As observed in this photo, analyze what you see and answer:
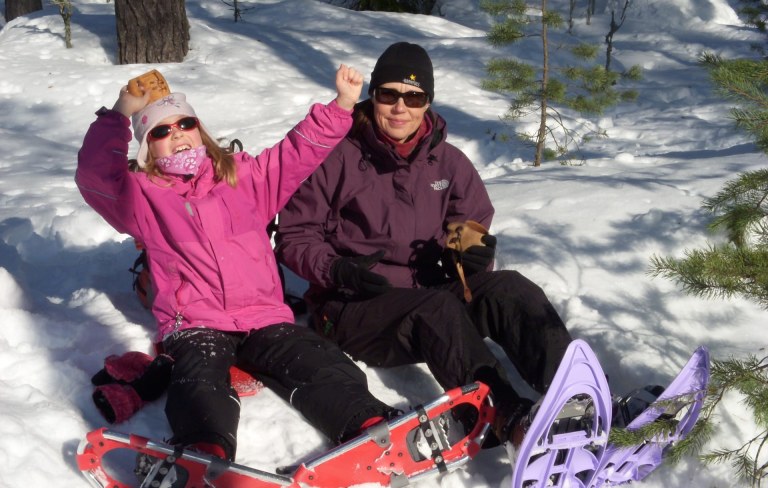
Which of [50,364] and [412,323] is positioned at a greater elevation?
[412,323]

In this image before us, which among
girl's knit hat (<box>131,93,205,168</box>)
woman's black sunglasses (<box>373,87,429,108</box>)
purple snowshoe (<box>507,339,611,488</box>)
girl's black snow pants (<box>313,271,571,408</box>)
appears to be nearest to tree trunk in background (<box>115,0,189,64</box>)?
girl's knit hat (<box>131,93,205,168</box>)

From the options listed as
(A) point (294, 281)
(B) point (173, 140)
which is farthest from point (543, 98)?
(B) point (173, 140)

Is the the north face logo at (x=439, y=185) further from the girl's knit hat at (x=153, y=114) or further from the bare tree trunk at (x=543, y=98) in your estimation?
the bare tree trunk at (x=543, y=98)

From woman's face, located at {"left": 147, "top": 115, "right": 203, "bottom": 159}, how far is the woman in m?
0.53

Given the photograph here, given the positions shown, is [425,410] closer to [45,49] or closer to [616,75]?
[616,75]

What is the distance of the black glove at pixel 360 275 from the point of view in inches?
128

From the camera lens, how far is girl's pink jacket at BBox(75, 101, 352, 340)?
3.28 m

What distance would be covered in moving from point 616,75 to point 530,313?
471cm

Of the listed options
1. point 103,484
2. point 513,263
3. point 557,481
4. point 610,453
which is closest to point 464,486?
point 557,481

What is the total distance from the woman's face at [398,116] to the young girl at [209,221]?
196 millimetres

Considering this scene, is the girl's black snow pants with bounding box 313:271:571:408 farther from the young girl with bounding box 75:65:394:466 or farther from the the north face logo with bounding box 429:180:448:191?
the the north face logo with bounding box 429:180:448:191

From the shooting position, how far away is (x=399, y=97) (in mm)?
3467

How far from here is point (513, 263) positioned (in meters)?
4.36

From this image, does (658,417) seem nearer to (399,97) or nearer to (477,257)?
(477,257)
